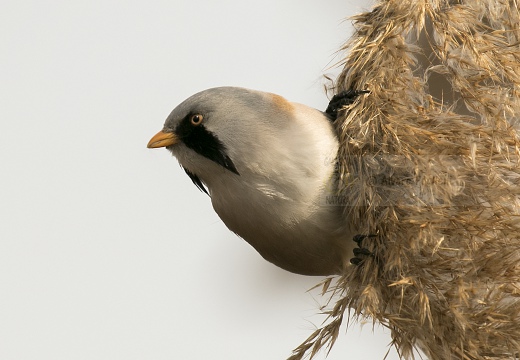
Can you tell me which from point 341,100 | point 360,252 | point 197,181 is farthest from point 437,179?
point 197,181

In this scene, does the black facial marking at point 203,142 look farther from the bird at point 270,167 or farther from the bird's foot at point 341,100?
the bird's foot at point 341,100

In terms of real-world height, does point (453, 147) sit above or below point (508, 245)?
above

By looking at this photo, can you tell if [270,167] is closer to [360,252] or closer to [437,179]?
[360,252]

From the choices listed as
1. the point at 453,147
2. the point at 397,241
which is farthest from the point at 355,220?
the point at 453,147

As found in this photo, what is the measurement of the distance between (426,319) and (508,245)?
0.24 m

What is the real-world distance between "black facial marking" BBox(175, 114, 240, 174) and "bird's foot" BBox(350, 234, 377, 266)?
1.16 feet

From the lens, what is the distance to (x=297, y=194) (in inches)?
89.0

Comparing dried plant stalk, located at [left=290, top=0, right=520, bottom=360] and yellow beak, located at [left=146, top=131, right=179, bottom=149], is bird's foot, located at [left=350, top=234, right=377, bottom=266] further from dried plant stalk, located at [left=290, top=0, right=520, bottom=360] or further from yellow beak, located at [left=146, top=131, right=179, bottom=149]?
yellow beak, located at [left=146, top=131, right=179, bottom=149]

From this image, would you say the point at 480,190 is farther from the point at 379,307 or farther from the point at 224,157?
the point at 224,157

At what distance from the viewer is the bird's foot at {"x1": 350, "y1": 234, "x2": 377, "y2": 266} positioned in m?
2.11

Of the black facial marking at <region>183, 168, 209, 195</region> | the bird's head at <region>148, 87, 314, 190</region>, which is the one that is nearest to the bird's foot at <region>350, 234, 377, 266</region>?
the bird's head at <region>148, 87, 314, 190</region>

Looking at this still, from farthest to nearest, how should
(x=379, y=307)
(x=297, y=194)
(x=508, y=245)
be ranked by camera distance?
(x=297, y=194), (x=379, y=307), (x=508, y=245)

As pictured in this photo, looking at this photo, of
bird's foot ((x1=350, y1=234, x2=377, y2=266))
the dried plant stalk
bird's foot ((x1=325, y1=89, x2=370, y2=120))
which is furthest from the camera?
bird's foot ((x1=325, y1=89, x2=370, y2=120))

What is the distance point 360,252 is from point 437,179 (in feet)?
0.86
